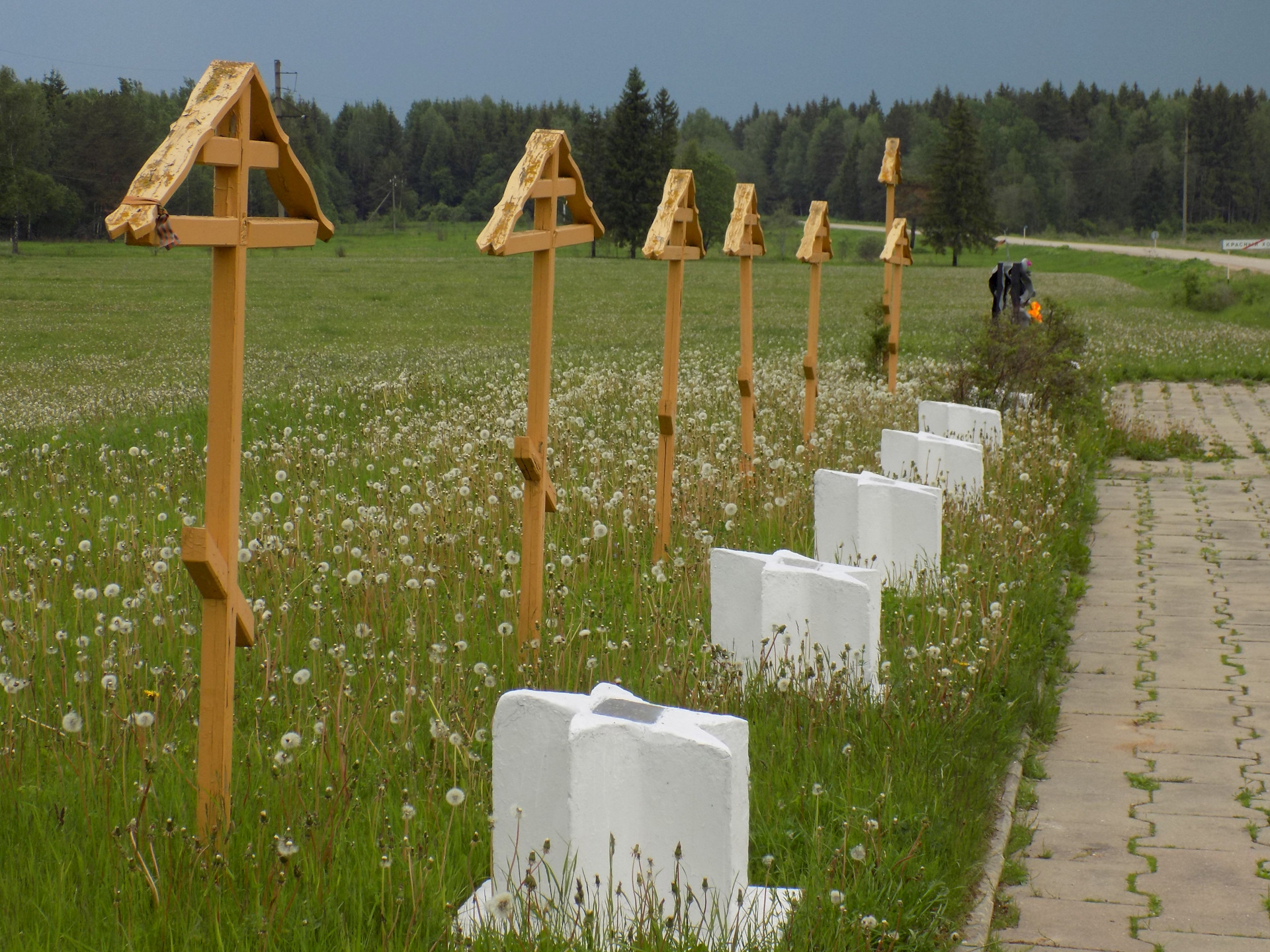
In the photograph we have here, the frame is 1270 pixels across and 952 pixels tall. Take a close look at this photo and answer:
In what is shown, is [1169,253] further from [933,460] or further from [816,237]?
[933,460]

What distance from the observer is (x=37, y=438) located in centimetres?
1110

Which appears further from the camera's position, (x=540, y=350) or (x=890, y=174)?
(x=890, y=174)

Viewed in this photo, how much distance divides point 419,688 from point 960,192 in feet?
280

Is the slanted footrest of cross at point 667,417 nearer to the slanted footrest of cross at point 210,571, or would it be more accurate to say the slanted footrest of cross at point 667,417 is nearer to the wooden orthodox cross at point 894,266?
the slanted footrest of cross at point 210,571

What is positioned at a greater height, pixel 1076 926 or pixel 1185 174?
pixel 1185 174

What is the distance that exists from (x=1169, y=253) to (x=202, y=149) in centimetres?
7070

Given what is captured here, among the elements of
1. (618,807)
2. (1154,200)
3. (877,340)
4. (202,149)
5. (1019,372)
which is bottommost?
(618,807)

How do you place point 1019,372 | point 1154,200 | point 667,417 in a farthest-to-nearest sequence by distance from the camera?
point 1154,200 → point 1019,372 → point 667,417

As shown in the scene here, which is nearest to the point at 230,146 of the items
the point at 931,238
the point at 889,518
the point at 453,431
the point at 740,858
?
the point at 740,858

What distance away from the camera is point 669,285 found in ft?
23.2

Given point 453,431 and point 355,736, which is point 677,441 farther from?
point 355,736

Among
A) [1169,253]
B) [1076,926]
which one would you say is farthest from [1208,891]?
[1169,253]

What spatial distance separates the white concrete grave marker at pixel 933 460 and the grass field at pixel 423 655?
0.23m

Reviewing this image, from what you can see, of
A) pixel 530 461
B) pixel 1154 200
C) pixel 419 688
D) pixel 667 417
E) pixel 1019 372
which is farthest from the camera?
pixel 1154 200
